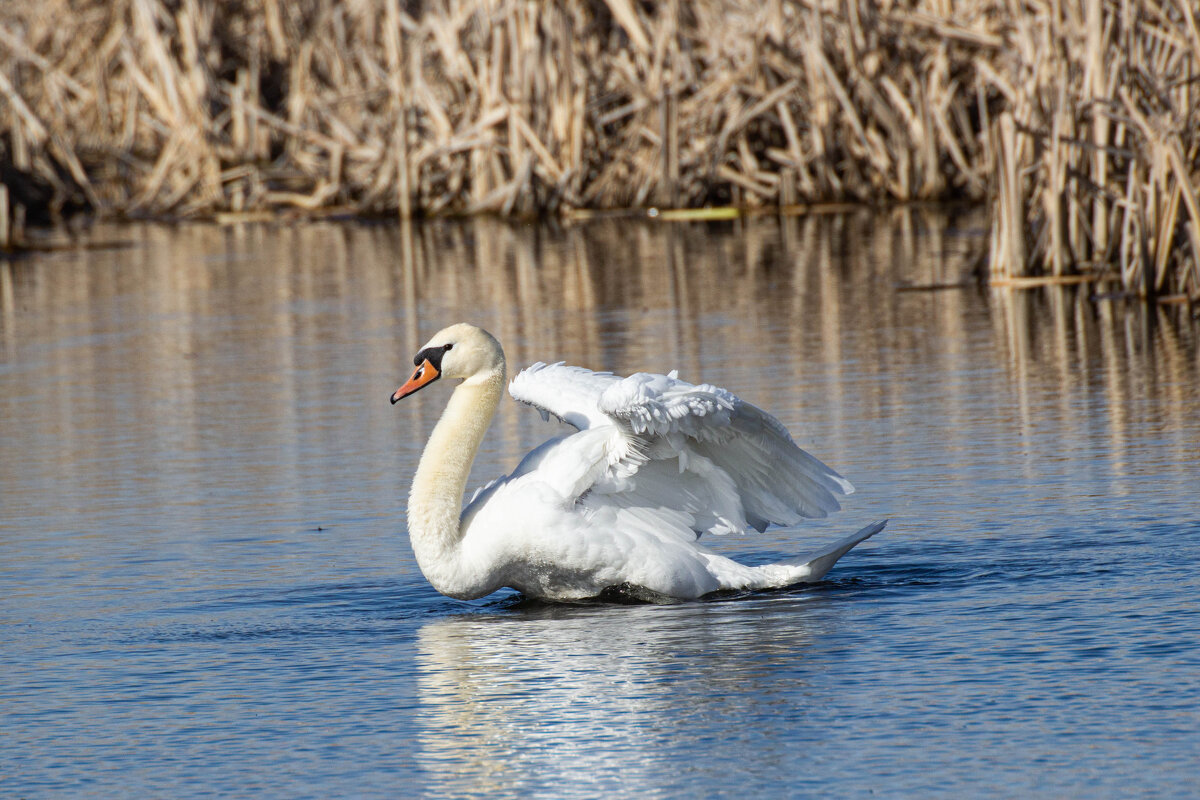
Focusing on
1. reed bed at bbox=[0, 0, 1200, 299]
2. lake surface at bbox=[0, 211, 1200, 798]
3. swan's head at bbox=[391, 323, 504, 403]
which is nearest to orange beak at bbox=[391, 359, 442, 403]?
swan's head at bbox=[391, 323, 504, 403]

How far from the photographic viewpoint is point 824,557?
709cm

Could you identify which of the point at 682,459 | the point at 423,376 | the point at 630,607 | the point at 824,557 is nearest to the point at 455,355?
the point at 423,376

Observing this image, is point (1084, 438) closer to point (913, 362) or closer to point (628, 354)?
point (913, 362)

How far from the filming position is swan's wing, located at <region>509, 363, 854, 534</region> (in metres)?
6.59

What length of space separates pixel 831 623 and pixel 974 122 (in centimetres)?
1976

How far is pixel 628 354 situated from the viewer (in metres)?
13.3

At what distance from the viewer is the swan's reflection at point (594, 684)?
209 inches

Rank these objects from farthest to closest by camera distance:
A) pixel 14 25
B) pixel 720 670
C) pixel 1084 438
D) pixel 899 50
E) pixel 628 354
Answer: pixel 14 25
pixel 899 50
pixel 628 354
pixel 1084 438
pixel 720 670

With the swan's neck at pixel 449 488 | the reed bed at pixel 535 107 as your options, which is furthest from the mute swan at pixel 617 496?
the reed bed at pixel 535 107

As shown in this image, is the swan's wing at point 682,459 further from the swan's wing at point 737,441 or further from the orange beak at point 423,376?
the orange beak at point 423,376

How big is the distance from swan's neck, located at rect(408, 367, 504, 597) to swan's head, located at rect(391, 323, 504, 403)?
0.21 ft

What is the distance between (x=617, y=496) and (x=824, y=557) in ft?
2.50

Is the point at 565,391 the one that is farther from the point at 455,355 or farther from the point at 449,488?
the point at 449,488

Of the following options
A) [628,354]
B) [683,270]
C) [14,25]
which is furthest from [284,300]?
[14,25]
